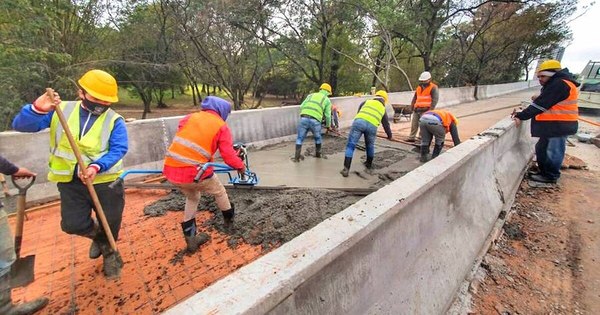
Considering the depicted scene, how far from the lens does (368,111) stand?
583 centimetres

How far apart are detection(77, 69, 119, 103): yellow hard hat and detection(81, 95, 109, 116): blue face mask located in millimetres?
77

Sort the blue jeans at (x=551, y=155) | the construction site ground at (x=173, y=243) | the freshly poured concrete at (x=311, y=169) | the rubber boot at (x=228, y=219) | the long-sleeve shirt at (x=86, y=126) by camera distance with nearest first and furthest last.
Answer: the long-sleeve shirt at (x=86, y=126) → the construction site ground at (x=173, y=243) → the rubber boot at (x=228, y=219) → the blue jeans at (x=551, y=155) → the freshly poured concrete at (x=311, y=169)

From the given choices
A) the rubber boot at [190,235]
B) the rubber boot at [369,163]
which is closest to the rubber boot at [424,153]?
the rubber boot at [369,163]

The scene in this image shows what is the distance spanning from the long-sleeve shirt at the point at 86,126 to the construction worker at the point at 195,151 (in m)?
0.48

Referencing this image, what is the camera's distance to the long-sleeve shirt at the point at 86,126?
2494mm

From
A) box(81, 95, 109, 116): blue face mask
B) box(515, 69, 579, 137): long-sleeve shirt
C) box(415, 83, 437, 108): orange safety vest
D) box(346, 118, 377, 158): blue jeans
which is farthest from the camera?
box(415, 83, 437, 108): orange safety vest

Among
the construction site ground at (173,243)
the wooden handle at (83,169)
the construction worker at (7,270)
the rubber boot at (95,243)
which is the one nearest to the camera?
the construction worker at (7,270)

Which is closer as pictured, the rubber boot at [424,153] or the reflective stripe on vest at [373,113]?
the reflective stripe on vest at [373,113]

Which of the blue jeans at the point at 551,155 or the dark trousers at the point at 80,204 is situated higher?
the dark trousers at the point at 80,204

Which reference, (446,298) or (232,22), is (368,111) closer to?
(446,298)

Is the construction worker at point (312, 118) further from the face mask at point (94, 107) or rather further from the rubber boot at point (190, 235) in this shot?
the face mask at point (94, 107)

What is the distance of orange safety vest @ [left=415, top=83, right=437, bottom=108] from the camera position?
7610 mm

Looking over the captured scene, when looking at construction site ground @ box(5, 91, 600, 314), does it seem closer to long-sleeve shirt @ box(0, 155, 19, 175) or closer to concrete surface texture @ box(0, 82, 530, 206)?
concrete surface texture @ box(0, 82, 530, 206)

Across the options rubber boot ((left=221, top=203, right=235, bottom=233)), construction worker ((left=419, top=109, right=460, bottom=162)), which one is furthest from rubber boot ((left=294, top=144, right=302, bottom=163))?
rubber boot ((left=221, top=203, right=235, bottom=233))
